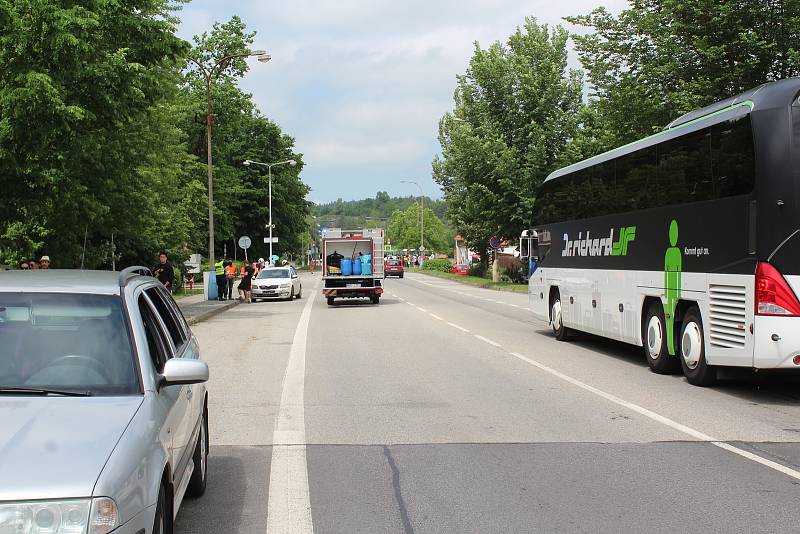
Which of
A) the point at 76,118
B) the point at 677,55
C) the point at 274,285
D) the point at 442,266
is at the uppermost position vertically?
the point at 677,55

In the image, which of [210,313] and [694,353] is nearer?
[694,353]

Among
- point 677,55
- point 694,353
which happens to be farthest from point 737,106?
point 677,55

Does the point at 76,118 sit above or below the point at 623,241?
above

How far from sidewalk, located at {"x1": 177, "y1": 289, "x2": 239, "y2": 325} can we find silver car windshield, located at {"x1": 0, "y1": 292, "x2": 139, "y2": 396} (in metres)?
18.4

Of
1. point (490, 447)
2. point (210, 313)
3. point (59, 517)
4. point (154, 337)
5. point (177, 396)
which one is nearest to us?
point (59, 517)

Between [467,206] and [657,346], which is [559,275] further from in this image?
[467,206]

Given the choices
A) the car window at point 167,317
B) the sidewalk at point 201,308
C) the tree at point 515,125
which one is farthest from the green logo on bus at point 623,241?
the tree at point 515,125

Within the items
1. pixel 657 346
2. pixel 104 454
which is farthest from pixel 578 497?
pixel 657 346

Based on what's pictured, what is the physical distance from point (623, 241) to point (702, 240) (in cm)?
306

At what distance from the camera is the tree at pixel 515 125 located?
45.6 m

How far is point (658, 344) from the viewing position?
12508 mm

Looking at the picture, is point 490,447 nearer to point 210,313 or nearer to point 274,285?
point 210,313

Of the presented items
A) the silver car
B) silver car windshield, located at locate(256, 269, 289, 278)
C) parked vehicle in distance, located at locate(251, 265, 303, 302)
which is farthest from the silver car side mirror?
silver car windshield, located at locate(256, 269, 289, 278)

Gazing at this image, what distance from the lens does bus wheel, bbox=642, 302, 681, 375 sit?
484 inches
